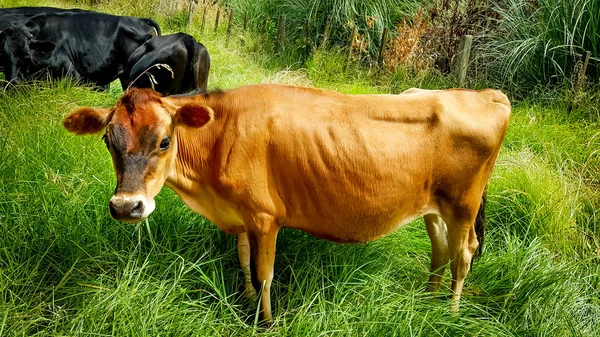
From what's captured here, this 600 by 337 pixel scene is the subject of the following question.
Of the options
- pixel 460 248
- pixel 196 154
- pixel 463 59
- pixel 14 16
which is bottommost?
pixel 14 16

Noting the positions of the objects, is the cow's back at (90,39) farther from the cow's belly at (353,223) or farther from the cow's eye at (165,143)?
the cow's belly at (353,223)

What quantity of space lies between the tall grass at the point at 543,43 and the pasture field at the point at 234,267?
278 cm

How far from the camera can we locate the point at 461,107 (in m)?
3.21

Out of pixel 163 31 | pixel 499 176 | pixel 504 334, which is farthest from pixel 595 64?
pixel 163 31

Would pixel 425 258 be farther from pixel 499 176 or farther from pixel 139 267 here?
pixel 139 267

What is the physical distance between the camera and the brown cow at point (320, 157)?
2955 millimetres

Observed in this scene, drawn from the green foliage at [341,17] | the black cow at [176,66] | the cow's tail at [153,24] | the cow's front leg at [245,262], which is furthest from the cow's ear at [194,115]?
the green foliage at [341,17]

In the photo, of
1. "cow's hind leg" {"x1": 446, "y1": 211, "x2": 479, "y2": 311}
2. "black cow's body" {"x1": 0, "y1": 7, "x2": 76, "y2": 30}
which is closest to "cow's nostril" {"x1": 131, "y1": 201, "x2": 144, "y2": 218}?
"cow's hind leg" {"x1": 446, "y1": 211, "x2": 479, "y2": 311}

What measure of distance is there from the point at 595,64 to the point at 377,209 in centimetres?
519

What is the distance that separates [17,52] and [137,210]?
18.9 feet

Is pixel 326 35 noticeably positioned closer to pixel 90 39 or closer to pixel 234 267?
pixel 90 39

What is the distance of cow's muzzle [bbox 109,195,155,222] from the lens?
2.53m

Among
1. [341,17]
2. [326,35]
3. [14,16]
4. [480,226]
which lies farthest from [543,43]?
[14,16]

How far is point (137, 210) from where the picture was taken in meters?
2.57
